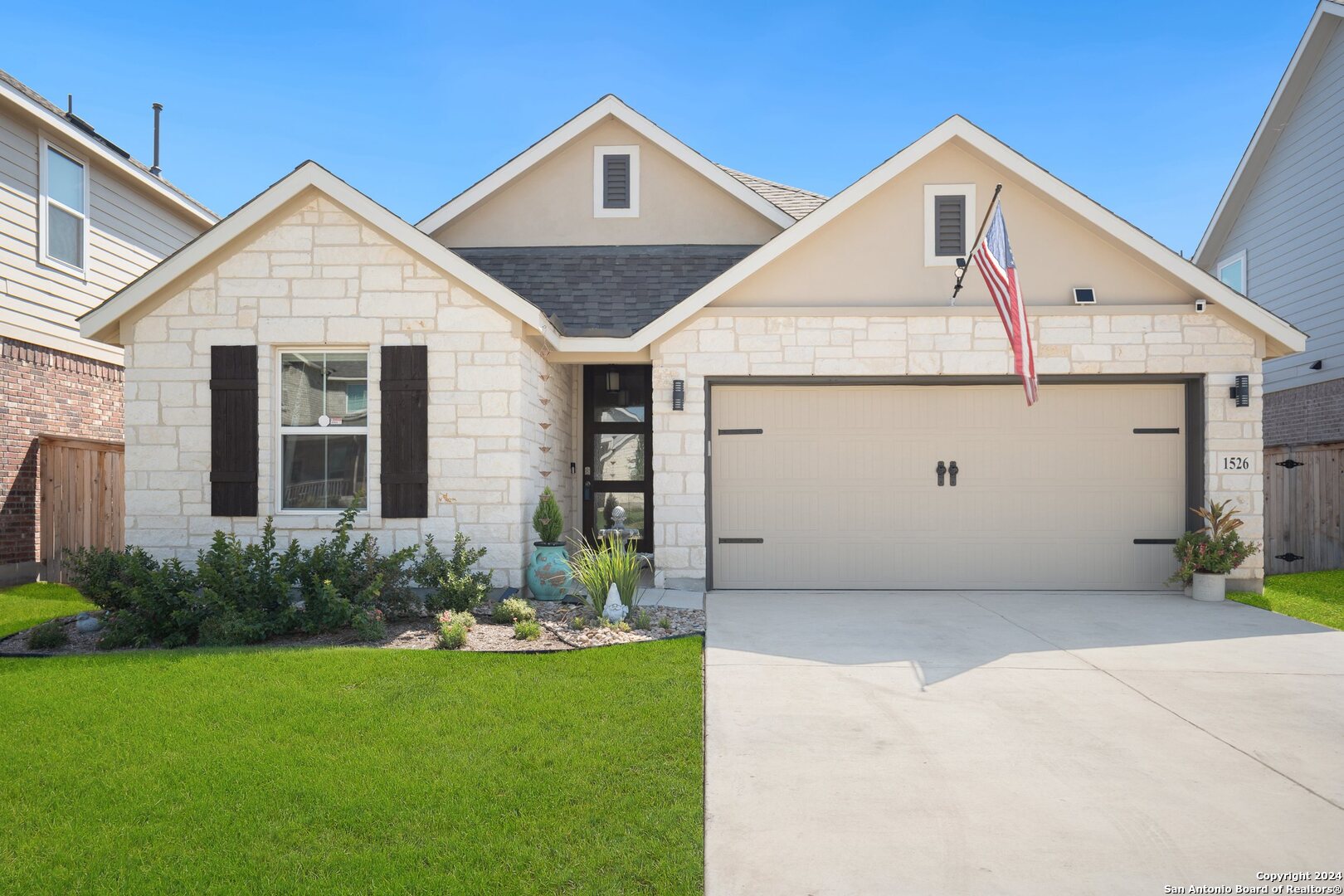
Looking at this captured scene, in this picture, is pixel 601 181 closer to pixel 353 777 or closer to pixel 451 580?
pixel 451 580

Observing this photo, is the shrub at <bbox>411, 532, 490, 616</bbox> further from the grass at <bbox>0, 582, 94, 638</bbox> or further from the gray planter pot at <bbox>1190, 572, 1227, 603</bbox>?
the gray planter pot at <bbox>1190, 572, 1227, 603</bbox>

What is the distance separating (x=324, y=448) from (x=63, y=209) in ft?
20.0

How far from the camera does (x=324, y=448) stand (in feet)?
25.4

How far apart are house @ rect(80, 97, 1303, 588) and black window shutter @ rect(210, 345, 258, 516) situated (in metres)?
0.22

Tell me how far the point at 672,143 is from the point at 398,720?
339 inches

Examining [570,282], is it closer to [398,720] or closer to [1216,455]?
[398,720]

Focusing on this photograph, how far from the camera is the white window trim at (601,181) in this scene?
10875mm

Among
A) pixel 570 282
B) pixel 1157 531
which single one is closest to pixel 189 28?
pixel 570 282

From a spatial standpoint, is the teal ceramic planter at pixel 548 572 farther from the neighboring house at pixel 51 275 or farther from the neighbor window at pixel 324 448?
the neighboring house at pixel 51 275

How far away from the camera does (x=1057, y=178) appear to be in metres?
8.28

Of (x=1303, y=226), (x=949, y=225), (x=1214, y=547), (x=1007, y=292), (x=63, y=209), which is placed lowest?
(x=1214, y=547)

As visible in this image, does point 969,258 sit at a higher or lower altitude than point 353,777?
higher

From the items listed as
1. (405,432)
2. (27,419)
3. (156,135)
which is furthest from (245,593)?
(156,135)

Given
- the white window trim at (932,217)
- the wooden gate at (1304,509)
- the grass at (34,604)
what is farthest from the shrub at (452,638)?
the wooden gate at (1304,509)
